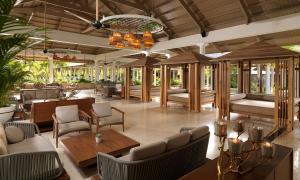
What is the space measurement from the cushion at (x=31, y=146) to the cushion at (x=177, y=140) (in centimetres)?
179

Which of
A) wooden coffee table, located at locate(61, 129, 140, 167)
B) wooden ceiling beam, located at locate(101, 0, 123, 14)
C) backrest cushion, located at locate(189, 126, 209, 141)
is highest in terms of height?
wooden ceiling beam, located at locate(101, 0, 123, 14)

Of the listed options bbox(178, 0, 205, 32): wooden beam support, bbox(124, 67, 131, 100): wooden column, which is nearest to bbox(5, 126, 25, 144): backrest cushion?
bbox(178, 0, 205, 32): wooden beam support

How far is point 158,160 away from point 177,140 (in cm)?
38

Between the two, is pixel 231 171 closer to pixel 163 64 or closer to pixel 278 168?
pixel 278 168

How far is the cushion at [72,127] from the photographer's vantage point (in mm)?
4245

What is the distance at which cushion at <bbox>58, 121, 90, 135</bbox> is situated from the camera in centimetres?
425

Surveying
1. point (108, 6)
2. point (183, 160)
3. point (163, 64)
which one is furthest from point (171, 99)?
point (183, 160)

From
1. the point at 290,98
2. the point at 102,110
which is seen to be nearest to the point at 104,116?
the point at 102,110

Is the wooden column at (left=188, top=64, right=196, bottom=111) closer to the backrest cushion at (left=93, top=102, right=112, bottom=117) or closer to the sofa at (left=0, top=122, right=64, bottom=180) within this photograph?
the backrest cushion at (left=93, top=102, right=112, bottom=117)

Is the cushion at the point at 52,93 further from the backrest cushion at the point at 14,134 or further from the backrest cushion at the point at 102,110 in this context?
the backrest cushion at the point at 14,134

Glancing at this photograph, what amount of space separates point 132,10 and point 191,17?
3098 mm

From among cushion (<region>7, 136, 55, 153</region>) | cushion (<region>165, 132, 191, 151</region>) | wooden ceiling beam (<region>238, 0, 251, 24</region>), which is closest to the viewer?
cushion (<region>165, 132, 191, 151</region>)

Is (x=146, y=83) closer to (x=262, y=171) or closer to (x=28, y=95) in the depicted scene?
(x=28, y=95)

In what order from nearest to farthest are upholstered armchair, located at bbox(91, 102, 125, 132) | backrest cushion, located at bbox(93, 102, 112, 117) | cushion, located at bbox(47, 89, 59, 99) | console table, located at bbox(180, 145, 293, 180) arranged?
console table, located at bbox(180, 145, 293, 180) < upholstered armchair, located at bbox(91, 102, 125, 132) < backrest cushion, located at bbox(93, 102, 112, 117) < cushion, located at bbox(47, 89, 59, 99)
